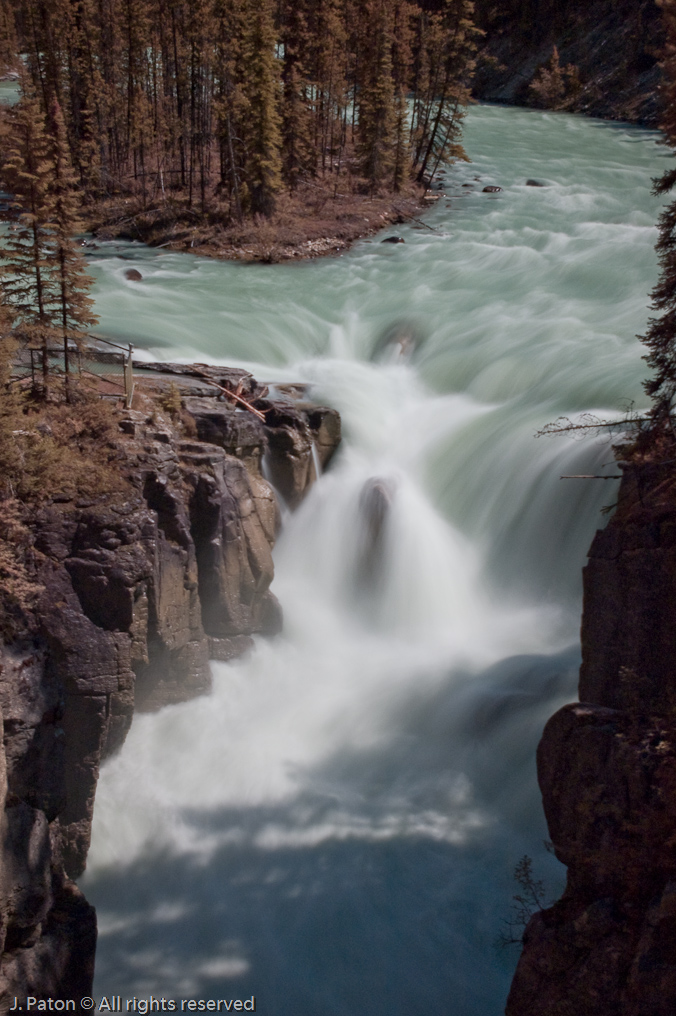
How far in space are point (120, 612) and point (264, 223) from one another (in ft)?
90.4

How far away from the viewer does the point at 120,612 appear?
38.2 ft

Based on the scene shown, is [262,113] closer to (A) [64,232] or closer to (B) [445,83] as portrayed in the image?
(B) [445,83]

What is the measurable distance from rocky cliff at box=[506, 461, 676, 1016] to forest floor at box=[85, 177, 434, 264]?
25.9 m

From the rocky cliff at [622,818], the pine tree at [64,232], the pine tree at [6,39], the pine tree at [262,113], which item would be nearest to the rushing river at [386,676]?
the rocky cliff at [622,818]

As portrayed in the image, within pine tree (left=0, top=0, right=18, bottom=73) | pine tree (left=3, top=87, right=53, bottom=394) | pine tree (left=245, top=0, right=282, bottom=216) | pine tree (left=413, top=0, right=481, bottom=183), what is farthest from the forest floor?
pine tree (left=0, top=0, right=18, bottom=73)

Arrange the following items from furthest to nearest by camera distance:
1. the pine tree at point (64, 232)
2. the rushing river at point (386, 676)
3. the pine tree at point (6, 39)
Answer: the pine tree at point (6, 39) < the pine tree at point (64, 232) < the rushing river at point (386, 676)

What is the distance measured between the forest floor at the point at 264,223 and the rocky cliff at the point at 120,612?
18.5m

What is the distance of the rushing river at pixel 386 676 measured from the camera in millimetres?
10523

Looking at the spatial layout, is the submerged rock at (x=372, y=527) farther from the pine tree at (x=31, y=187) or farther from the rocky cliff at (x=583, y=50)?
the rocky cliff at (x=583, y=50)

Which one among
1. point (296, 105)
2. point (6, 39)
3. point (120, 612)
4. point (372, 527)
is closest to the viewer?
point (120, 612)

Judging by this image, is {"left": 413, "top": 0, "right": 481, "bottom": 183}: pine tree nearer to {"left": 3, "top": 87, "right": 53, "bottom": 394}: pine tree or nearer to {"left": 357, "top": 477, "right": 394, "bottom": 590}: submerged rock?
{"left": 357, "top": 477, "right": 394, "bottom": 590}: submerged rock

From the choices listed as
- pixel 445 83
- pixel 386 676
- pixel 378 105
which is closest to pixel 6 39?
pixel 378 105

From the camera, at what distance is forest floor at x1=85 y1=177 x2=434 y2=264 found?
33750mm

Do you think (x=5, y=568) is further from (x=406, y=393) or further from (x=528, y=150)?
(x=528, y=150)
